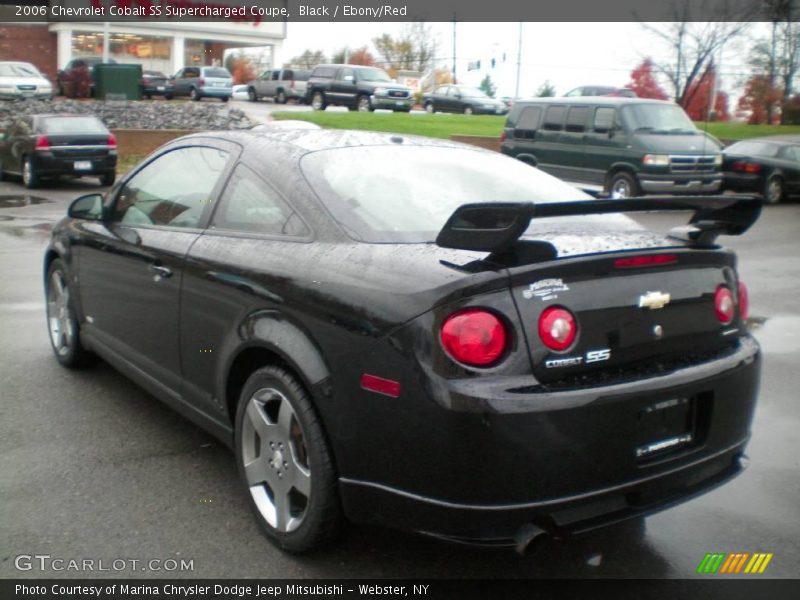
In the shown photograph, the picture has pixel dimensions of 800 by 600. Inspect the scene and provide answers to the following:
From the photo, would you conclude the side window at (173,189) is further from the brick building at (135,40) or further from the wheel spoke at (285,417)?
the brick building at (135,40)

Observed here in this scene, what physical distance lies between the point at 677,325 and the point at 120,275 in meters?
3.03

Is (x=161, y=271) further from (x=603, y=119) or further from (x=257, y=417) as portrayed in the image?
(x=603, y=119)

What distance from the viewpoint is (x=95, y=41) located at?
54.2m

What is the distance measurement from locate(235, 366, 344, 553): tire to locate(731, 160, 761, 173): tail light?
17828mm

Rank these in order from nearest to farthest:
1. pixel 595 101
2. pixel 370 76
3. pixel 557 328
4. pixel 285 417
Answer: pixel 557 328, pixel 285 417, pixel 595 101, pixel 370 76

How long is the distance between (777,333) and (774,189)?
13224mm

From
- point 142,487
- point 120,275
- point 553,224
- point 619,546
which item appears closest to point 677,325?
point 553,224

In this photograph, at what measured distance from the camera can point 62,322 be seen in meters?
6.06

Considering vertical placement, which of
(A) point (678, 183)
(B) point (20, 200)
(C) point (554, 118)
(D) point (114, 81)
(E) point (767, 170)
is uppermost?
(D) point (114, 81)

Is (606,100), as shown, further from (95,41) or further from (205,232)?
(95,41)

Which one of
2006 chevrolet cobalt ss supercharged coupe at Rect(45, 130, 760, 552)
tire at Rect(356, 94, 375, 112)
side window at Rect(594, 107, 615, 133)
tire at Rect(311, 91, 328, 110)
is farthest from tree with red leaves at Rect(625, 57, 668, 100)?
2006 chevrolet cobalt ss supercharged coupe at Rect(45, 130, 760, 552)

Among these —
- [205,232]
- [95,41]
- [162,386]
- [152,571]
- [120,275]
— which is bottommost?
[152,571]

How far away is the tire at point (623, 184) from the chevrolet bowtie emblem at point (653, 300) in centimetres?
1374

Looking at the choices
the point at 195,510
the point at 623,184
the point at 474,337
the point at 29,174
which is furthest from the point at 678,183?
the point at 474,337
